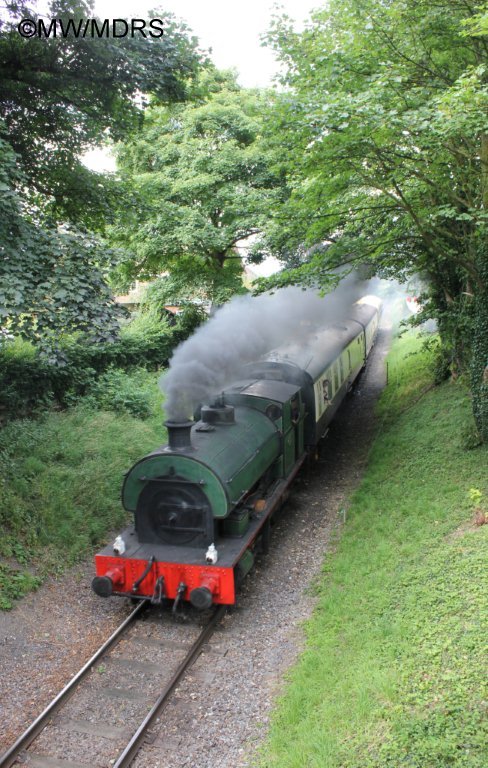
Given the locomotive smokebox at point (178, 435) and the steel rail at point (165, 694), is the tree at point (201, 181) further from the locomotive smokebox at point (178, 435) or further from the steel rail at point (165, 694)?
the steel rail at point (165, 694)

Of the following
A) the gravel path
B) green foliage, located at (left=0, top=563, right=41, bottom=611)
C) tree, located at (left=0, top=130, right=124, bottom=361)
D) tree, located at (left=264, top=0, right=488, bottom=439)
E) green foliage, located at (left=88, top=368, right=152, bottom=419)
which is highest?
tree, located at (left=264, top=0, right=488, bottom=439)

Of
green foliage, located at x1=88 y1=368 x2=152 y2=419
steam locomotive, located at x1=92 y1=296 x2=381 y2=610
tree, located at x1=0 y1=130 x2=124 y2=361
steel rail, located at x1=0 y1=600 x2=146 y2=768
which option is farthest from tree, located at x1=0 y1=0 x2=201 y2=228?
steel rail, located at x1=0 y1=600 x2=146 y2=768

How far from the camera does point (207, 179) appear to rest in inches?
696

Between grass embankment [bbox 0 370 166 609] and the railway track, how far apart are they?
2079 mm

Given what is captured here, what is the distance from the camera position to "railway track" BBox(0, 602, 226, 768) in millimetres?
5492

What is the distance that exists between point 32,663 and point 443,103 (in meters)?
9.56

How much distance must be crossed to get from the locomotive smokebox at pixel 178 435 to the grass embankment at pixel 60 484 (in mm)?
3389

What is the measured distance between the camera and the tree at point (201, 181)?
17.9 meters

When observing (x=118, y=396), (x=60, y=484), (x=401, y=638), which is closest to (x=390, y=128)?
(x=401, y=638)

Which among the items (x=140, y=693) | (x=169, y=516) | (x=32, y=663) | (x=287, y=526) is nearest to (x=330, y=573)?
(x=287, y=526)

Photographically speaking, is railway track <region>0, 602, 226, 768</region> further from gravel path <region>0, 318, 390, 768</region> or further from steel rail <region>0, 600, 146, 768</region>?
gravel path <region>0, 318, 390, 768</region>

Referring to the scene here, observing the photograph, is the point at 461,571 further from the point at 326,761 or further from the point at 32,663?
the point at 32,663

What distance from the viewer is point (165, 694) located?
6219 millimetres

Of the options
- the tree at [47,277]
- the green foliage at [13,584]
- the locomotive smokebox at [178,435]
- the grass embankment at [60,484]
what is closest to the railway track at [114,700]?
the green foliage at [13,584]
